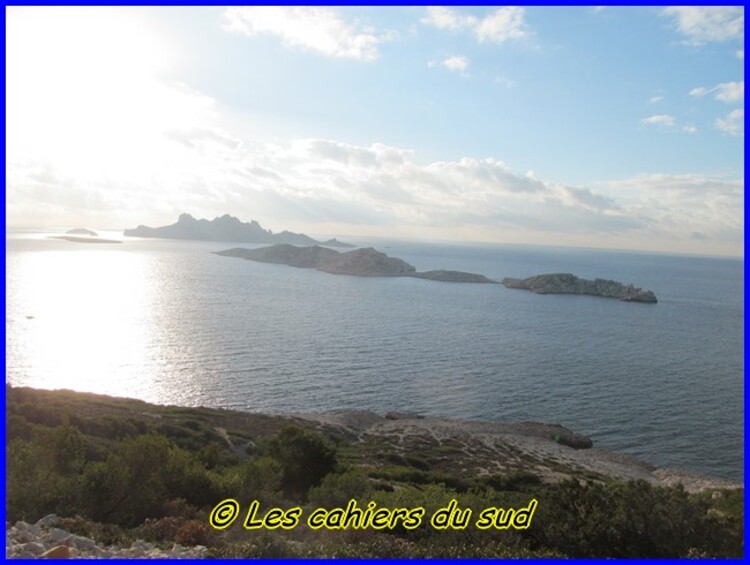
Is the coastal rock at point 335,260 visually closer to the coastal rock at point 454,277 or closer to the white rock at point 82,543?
the coastal rock at point 454,277

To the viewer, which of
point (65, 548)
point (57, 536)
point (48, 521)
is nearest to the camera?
point (65, 548)

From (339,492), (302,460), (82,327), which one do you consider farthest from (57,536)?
(82,327)

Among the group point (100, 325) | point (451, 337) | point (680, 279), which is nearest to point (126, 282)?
point (100, 325)

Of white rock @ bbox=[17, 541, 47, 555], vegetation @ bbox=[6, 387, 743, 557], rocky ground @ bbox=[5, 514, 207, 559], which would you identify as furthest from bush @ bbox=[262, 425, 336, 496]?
white rock @ bbox=[17, 541, 47, 555]

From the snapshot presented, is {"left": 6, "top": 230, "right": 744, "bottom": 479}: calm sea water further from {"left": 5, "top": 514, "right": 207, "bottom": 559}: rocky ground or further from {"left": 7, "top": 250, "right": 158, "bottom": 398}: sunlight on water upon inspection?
{"left": 5, "top": 514, "right": 207, "bottom": 559}: rocky ground

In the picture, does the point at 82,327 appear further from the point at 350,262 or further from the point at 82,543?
the point at 350,262
